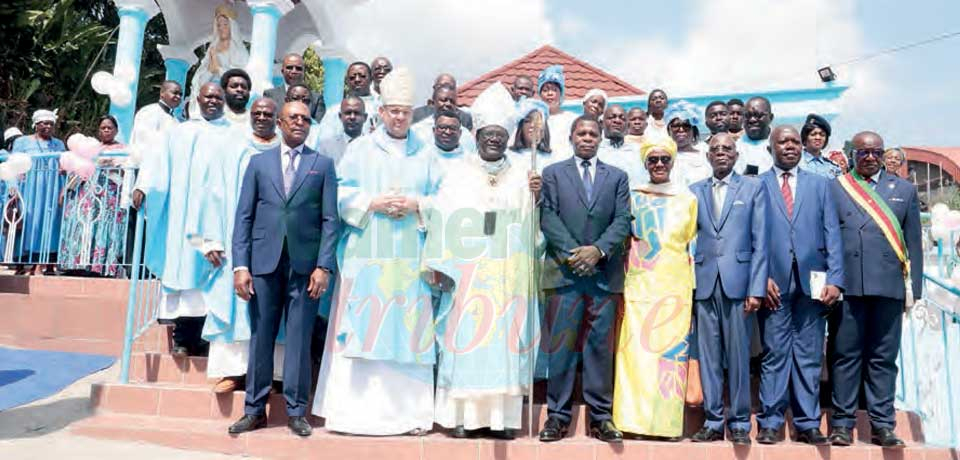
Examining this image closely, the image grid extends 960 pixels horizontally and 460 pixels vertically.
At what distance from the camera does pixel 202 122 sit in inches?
208

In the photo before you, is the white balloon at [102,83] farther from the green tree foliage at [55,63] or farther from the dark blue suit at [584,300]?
the green tree foliage at [55,63]

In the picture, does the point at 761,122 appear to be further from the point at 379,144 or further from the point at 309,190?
the point at 309,190

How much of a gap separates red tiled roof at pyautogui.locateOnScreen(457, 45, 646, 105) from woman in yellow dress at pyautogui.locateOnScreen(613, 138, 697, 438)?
10.4 m

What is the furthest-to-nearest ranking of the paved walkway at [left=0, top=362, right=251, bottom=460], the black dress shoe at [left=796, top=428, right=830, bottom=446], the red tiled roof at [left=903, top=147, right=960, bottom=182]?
1. the red tiled roof at [left=903, top=147, right=960, bottom=182]
2. the black dress shoe at [left=796, top=428, right=830, bottom=446]
3. the paved walkway at [left=0, top=362, right=251, bottom=460]

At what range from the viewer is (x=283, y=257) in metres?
4.45

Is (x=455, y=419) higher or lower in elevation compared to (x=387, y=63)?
lower

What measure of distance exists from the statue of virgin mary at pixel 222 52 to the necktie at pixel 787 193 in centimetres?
716

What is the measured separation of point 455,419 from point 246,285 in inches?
59.5

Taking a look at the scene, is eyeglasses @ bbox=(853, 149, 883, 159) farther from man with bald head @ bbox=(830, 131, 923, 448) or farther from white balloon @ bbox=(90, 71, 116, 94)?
white balloon @ bbox=(90, 71, 116, 94)

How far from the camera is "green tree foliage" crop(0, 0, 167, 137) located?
12938mm

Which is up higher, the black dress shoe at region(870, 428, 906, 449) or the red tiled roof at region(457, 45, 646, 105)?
the red tiled roof at region(457, 45, 646, 105)

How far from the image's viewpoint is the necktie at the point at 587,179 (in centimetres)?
459

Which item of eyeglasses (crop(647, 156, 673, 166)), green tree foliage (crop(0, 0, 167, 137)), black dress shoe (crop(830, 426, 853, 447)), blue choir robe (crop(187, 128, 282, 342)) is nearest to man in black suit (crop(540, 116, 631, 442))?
eyeglasses (crop(647, 156, 673, 166))

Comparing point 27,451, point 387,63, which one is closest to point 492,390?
point 27,451
